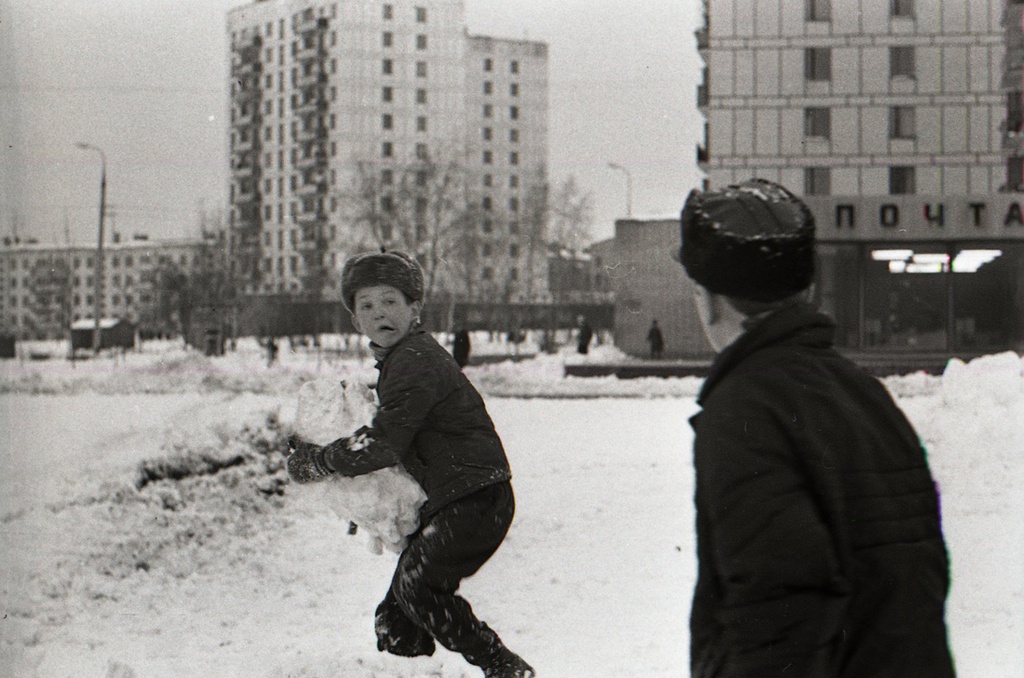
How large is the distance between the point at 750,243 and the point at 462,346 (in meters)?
2.03

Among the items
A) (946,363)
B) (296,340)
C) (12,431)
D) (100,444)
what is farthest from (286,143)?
(946,363)

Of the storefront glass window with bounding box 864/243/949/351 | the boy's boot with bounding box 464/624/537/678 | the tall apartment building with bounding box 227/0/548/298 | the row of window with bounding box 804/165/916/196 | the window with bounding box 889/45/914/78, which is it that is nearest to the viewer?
the boy's boot with bounding box 464/624/537/678

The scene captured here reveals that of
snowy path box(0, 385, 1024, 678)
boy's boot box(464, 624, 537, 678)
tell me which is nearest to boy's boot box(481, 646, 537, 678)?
boy's boot box(464, 624, 537, 678)

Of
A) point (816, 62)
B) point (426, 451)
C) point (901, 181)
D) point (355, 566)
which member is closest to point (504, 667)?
point (426, 451)

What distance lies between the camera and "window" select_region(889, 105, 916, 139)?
468cm

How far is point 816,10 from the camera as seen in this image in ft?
13.2

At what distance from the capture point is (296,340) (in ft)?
13.2

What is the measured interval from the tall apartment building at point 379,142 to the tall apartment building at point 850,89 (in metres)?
0.84

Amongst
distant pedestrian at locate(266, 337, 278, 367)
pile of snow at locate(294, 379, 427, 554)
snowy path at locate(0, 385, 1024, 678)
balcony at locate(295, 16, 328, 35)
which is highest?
balcony at locate(295, 16, 328, 35)

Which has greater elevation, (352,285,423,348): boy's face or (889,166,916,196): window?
(889,166,916,196): window

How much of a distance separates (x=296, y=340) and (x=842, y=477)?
2.98m

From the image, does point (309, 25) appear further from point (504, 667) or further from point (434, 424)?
point (504, 667)

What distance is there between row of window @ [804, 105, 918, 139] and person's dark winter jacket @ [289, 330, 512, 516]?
7.94ft

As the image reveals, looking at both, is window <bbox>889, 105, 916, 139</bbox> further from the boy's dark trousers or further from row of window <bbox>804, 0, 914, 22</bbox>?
the boy's dark trousers
